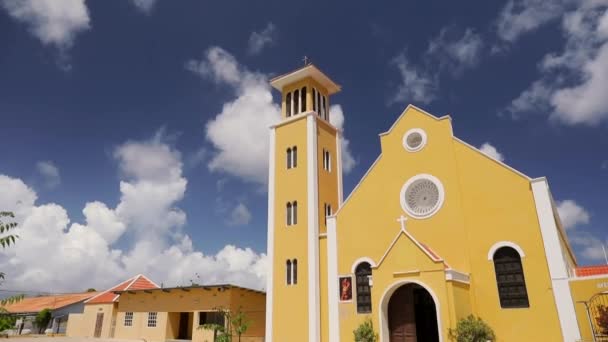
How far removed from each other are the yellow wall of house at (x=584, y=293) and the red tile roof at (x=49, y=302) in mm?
37233

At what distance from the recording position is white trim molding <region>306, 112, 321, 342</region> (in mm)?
20469

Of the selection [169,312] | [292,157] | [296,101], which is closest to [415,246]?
[292,157]

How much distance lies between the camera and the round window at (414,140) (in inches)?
795

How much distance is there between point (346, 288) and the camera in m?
20.2

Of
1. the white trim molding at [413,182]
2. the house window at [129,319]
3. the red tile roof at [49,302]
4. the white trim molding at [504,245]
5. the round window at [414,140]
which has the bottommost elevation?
the house window at [129,319]

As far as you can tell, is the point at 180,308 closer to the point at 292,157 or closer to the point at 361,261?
the point at 292,157

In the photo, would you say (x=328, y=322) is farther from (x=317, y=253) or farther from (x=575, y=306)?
(x=575, y=306)

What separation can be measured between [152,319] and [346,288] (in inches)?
694

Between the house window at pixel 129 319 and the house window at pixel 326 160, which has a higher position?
the house window at pixel 326 160

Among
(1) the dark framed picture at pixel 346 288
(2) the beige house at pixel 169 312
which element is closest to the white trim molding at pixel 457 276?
(1) the dark framed picture at pixel 346 288

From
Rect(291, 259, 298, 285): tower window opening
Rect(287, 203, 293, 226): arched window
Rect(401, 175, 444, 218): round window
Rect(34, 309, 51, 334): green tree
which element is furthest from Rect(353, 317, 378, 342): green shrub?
Rect(34, 309, 51, 334): green tree

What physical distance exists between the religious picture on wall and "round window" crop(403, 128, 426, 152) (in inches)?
265

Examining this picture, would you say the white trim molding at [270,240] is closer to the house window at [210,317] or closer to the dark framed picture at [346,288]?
the dark framed picture at [346,288]

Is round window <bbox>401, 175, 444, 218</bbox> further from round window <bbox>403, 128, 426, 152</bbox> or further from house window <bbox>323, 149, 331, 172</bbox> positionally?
house window <bbox>323, 149, 331, 172</bbox>
